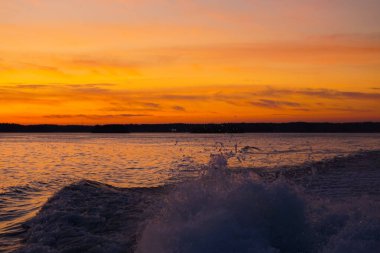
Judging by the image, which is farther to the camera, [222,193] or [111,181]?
[111,181]

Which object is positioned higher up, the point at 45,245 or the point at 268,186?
the point at 268,186

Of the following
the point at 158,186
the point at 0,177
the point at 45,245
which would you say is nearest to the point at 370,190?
the point at 158,186

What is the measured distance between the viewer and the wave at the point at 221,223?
20.8 ft

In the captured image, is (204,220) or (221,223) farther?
(204,220)

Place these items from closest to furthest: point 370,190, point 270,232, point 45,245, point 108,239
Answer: point 270,232 → point 45,245 → point 108,239 → point 370,190

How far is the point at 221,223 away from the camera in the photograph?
656 centimetres

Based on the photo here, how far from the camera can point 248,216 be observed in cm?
707

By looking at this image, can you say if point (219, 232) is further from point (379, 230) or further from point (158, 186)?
point (158, 186)

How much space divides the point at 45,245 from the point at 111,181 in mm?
10544

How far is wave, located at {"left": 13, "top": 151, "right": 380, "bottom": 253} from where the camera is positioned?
6344 millimetres

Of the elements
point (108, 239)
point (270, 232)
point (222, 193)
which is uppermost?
point (222, 193)

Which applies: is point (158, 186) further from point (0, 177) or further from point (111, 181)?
point (0, 177)

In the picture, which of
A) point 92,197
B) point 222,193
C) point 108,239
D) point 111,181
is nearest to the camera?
point 222,193

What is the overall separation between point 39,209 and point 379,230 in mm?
9374
